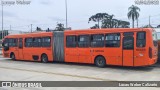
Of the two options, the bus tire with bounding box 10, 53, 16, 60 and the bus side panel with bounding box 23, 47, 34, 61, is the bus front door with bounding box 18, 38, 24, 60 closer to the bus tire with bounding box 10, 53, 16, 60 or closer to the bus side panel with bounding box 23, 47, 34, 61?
the bus side panel with bounding box 23, 47, 34, 61

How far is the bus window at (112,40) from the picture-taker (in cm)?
1712

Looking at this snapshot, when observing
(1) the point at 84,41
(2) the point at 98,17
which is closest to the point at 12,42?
(1) the point at 84,41

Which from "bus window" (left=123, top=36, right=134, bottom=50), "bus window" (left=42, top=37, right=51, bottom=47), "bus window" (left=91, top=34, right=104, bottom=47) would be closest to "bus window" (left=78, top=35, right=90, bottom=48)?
"bus window" (left=91, top=34, right=104, bottom=47)

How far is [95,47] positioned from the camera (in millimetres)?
18375

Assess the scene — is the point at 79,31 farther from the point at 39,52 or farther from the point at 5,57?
the point at 5,57

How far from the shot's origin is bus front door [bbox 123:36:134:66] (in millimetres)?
16344

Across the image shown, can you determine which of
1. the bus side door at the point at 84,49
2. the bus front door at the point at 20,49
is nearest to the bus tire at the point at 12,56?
the bus front door at the point at 20,49

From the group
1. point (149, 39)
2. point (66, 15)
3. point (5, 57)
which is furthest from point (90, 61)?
point (66, 15)

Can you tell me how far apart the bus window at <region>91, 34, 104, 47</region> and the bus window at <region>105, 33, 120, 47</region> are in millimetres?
405

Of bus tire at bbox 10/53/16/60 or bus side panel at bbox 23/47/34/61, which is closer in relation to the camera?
bus side panel at bbox 23/47/34/61

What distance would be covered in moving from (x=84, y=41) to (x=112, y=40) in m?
2.41

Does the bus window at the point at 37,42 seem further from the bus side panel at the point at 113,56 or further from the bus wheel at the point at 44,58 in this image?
the bus side panel at the point at 113,56

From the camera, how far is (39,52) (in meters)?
22.7

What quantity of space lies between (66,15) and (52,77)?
29.4 meters
